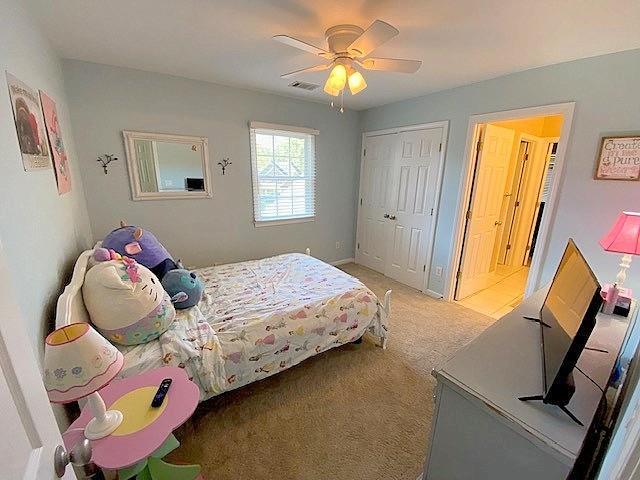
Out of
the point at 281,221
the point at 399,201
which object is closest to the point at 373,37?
the point at 399,201

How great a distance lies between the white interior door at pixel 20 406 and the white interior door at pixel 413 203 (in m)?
3.44

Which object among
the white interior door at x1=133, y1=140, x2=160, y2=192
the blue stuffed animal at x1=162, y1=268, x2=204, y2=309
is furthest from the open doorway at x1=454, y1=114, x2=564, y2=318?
the white interior door at x1=133, y1=140, x2=160, y2=192

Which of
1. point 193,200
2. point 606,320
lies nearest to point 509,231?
point 606,320

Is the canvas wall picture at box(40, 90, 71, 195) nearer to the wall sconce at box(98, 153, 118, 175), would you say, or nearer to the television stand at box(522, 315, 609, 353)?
the wall sconce at box(98, 153, 118, 175)

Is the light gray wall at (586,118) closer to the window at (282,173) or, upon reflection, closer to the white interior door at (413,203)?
the white interior door at (413,203)

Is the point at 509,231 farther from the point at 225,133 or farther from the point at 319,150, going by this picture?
the point at 225,133

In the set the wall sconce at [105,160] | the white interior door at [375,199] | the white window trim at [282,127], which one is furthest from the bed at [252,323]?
the white window trim at [282,127]

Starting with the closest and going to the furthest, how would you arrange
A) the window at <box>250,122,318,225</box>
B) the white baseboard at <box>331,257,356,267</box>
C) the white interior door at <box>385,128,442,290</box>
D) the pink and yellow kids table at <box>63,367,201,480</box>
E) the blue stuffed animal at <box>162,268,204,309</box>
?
the pink and yellow kids table at <box>63,367,201,480</box> < the blue stuffed animal at <box>162,268,204,309</box> < the white interior door at <box>385,128,442,290</box> < the window at <box>250,122,318,225</box> < the white baseboard at <box>331,257,356,267</box>

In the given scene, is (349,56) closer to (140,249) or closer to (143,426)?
(140,249)

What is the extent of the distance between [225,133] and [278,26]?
160 centimetres

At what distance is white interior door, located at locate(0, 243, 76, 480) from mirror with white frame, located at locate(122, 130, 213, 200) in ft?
8.42

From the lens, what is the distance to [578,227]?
2.24 metres

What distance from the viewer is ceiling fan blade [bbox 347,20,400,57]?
1.38m

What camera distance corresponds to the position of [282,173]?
143 inches
